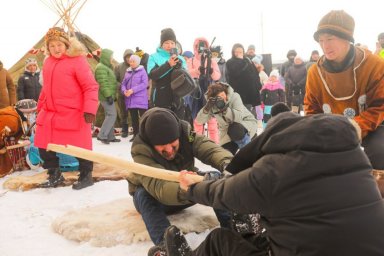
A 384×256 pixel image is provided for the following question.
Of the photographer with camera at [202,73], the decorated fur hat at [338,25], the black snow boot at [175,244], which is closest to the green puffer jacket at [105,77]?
the photographer with camera at [202,73]

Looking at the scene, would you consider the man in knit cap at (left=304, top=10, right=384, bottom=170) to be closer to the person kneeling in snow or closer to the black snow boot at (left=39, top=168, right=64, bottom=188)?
the person kneeling in snow

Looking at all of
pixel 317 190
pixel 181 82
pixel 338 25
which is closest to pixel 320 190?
pixel 317 190

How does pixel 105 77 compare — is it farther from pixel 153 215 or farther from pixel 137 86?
pixel 153 215

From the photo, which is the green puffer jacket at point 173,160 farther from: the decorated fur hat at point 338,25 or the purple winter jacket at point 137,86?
the purple winter jacket at point 137,86

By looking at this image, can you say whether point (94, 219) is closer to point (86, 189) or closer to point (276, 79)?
point (86, 189)

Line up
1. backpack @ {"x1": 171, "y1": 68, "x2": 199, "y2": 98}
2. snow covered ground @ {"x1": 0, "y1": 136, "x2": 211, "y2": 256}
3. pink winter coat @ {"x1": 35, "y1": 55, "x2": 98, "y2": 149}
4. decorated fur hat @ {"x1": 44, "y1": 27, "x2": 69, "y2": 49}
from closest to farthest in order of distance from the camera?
snow covered ground @ {"x1": 0, "y1": 136, "x2": 211, "y2": 256}, decorated fur hat @ {"x1": 44, "y1": 27, "x2": 69, "y2": 49}, pink winter coat @ {"x1": 35, "y1": 55, "x2": 98, "y2": 149}, backpack @ {"x1": 171, "y1": 68, "x2": 199, "y2": 98}

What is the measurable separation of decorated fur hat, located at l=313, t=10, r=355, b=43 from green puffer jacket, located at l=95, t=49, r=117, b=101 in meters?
4.35

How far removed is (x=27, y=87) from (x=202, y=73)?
301 cm

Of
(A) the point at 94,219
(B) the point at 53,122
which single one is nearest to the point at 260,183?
(A) the point at 94,219

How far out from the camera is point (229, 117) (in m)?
3.59

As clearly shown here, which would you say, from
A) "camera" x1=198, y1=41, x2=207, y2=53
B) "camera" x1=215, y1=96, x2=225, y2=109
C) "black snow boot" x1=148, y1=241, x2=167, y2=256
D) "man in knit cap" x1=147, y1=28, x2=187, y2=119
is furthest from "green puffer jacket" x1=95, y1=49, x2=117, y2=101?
"black snow boot" x1=148, y1=241, x2=167, y2=256

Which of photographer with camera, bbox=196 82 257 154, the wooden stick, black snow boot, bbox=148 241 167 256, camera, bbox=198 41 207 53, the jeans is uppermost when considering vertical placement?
camera, bbox=198 41 207 53

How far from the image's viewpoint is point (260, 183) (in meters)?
1.11

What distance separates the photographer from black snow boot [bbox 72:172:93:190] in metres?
3.54
